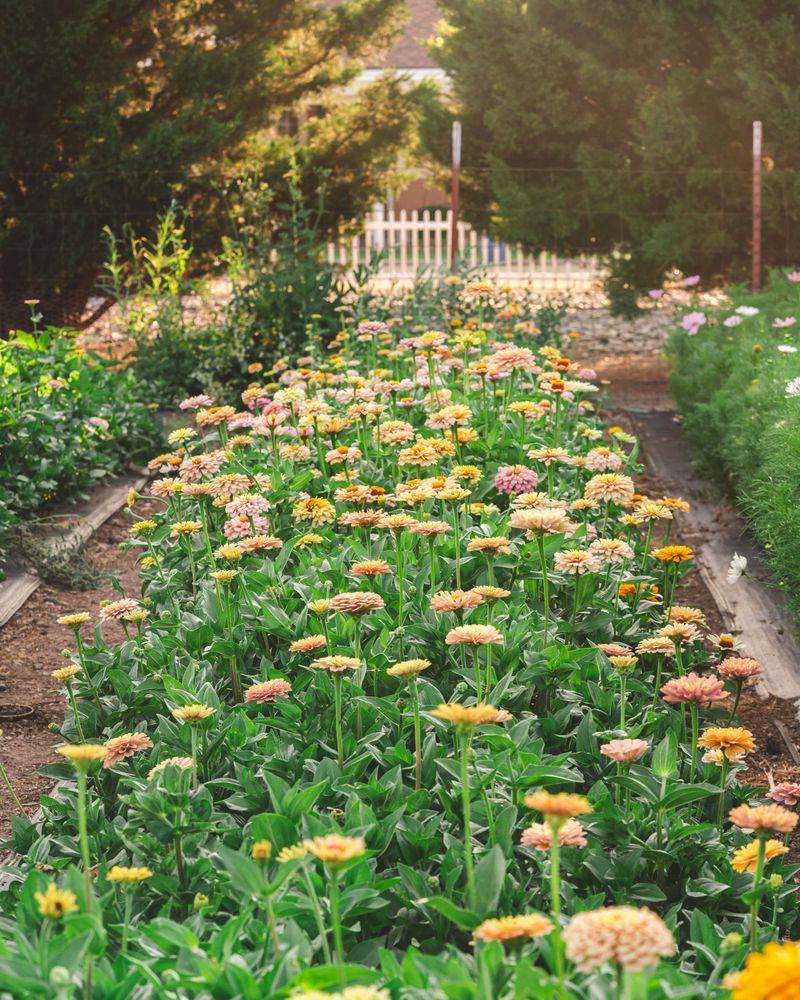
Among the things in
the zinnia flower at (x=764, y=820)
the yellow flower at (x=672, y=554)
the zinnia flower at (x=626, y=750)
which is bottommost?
the zinnia flower at (x=626, y=750)

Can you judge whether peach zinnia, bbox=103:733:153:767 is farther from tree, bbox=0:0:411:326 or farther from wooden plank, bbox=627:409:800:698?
tree, bbox=0:0:411:326

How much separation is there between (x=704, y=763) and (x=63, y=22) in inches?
342

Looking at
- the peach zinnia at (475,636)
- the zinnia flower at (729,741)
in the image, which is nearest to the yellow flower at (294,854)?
the peach zinnia at (475,636)

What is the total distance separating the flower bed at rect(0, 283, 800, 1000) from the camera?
1.39 meters

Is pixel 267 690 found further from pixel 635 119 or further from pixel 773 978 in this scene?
pixel 635 119

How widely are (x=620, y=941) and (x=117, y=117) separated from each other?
31.0 ft

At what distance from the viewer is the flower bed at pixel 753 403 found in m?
3.51

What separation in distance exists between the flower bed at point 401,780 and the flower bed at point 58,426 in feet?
6.46

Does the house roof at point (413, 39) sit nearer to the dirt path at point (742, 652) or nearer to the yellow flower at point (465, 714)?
the dirt path at point (742, 652)

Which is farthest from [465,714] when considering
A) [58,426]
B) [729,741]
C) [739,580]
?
[58,426]

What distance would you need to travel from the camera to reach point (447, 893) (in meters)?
1.75

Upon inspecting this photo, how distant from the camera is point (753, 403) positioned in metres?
4.64

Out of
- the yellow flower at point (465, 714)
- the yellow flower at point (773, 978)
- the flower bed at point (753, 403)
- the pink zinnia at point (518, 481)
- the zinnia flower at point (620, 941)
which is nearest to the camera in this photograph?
the yellow flower at point (773, 978)

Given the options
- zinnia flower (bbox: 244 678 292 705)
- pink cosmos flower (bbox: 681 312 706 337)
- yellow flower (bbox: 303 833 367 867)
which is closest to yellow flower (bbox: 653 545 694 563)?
zinnia flower (bbox: 244 678 292 705)
